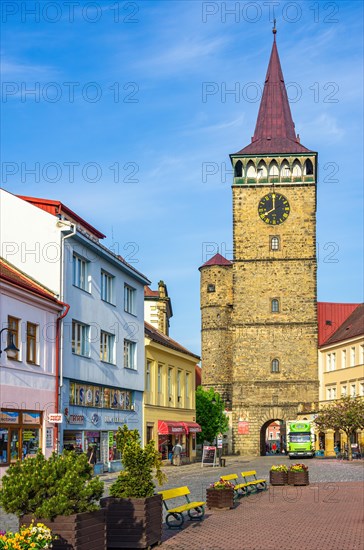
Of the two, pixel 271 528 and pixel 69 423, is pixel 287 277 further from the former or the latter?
pixel 271 528

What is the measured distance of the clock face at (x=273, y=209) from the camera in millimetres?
72938

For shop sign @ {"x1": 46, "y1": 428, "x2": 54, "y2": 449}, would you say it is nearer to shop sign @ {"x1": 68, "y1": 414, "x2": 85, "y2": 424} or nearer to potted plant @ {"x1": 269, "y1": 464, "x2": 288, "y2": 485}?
shop sign @ {"x1": 68, "y1": 414, "x2": 85, "y2": 424}

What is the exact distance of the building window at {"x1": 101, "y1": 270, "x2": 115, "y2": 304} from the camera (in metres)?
36.4

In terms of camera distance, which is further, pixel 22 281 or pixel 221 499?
pixel 22 281

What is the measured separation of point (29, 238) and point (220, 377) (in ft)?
154

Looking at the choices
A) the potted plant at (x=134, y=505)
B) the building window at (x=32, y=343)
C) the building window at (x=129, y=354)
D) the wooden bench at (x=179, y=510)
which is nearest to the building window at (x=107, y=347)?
the building window at (x=129, y=354)

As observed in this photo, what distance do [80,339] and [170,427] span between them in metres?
16.0

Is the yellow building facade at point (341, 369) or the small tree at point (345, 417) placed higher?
the yellow building facade at point (341, 369)

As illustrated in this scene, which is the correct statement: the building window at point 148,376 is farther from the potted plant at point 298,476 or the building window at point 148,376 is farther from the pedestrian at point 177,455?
the potted plant at point 298,476

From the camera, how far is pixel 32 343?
1128 inches

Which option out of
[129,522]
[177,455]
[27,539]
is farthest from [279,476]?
[177,455]

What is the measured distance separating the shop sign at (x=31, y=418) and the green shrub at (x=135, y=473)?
13744 millimetres

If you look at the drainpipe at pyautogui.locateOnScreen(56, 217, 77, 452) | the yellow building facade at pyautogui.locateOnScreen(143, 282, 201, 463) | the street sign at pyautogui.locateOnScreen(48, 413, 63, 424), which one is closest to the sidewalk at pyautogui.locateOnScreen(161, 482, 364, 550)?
the street sign at pyautogui.locateOnScreen(48, 413, 63, 424)

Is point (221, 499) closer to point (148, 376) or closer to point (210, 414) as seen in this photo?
point (148, 376)
